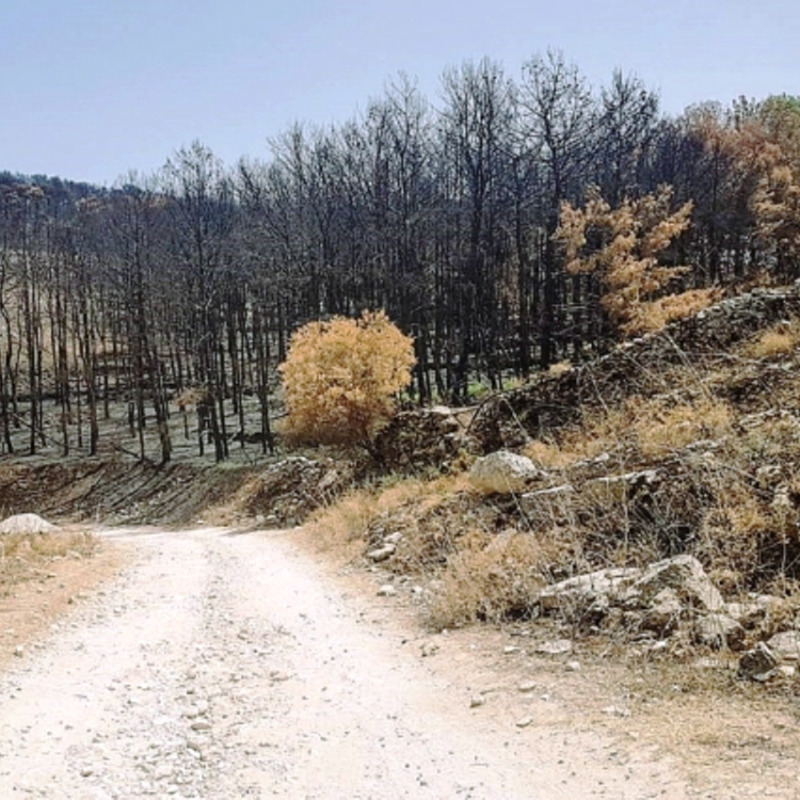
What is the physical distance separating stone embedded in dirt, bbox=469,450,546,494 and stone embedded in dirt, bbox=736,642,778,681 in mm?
5039

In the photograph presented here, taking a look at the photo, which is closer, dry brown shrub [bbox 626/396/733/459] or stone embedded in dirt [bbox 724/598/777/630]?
stone embedded in dirt [bbox 724/598/777/630]

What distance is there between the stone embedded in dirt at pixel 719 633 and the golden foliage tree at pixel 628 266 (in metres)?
18.1

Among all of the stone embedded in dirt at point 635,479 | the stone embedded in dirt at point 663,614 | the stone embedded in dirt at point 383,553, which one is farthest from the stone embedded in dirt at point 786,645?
the stone embedded in dirt at point 383,553

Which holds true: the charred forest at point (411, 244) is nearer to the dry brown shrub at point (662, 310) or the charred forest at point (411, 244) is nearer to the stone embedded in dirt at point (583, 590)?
the dry brown shrub at point (662, 310)

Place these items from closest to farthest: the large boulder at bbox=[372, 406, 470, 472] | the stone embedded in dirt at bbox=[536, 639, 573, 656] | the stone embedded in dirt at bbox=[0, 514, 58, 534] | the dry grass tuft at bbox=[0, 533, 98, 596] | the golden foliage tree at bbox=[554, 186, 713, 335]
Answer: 1. the stone embedded in dirt at bbox=[536, 639, 573, 656]
2. the dry grass tuft at bbox=[0, 533, 98, 596]
3. the stone embedded in dirt at bbox=[0, 514, 58, 534]
4. the large boulder at bbox=[372, 406, 470, 472]
5. the golden foliage tree at bbox=[554, 186, 713, 335]

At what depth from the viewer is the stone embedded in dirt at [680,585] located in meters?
5.09

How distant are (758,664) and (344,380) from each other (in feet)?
51.2

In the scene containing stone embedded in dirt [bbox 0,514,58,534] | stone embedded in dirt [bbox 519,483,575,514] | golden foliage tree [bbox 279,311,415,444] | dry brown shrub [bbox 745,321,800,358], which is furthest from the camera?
golden foliage tree [bbox 279,311,415,444]

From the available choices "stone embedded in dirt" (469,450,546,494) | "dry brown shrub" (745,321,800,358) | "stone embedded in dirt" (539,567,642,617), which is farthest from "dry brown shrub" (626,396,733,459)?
"stone embedded in dirt" (539,567,642,617)

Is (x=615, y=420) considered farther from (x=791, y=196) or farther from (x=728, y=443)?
(x=791, y=196)

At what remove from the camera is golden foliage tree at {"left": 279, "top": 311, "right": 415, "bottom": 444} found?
19281 millimetres

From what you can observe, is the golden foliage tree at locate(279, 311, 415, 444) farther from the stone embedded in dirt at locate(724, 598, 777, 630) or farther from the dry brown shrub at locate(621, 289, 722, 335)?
the stone embedded in dirt at locate(724, 598, 777, 630)

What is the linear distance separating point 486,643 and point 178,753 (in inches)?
102

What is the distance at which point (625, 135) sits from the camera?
35500mm
